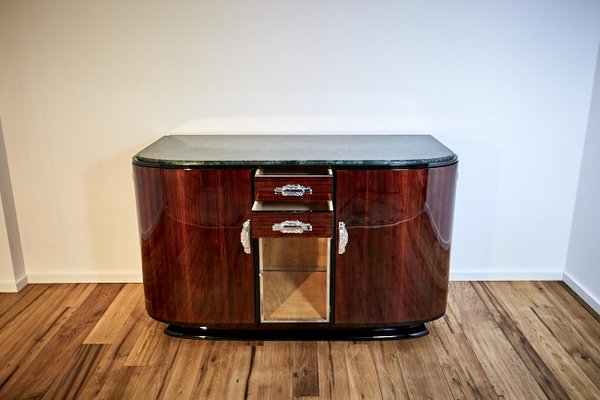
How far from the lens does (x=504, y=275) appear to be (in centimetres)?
253

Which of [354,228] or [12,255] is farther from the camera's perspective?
[12,255]

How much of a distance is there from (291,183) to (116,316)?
97cm

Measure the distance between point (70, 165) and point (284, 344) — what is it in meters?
1.18

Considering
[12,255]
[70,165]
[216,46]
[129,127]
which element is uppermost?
[216,46]

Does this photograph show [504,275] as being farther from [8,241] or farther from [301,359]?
[8,241]

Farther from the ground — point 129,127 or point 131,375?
point 129,127

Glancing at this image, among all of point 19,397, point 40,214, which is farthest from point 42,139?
point 19,397

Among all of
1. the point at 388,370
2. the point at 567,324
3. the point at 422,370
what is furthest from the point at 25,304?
the point at 567,324

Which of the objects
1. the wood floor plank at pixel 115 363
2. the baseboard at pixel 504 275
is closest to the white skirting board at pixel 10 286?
the wood floor plank at pixel 115 363

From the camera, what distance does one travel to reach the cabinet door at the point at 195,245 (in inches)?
74.2

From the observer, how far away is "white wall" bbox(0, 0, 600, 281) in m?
2.20

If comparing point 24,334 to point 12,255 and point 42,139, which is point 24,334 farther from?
point 42,139

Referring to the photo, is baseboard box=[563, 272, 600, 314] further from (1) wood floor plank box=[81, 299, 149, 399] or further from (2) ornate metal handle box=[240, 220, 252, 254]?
(1) wood floor plank box=[81, 299, 149, 399]

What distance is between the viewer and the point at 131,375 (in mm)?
1883
